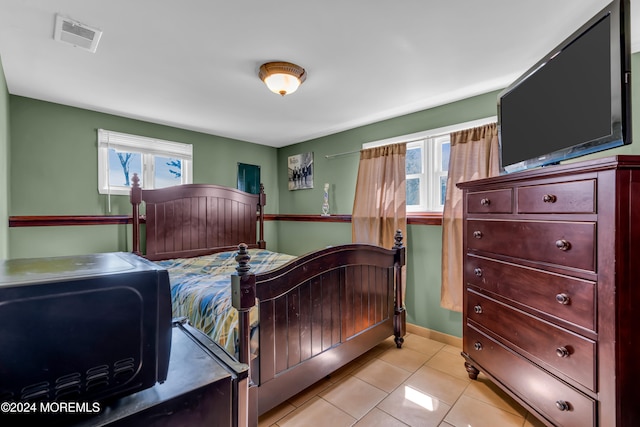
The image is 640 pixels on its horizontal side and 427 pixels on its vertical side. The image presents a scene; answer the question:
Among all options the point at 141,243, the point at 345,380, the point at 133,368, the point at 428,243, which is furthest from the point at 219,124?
the point at 133,368

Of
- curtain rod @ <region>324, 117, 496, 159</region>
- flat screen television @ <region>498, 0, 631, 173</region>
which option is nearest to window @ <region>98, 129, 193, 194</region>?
curtain rod @ <region>324, 117, 496, 159</region>

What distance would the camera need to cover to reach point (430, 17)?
62.0 inches

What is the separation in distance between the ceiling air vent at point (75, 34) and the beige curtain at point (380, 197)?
2.46m

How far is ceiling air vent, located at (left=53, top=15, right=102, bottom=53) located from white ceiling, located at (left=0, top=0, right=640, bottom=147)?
4 centimetres

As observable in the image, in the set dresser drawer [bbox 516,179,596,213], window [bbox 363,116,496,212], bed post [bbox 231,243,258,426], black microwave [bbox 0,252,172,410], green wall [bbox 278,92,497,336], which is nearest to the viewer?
black microwave [bbox 0,252,172,410]

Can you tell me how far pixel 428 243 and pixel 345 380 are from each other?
4.85 ft

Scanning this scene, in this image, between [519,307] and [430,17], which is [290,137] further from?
[519,307]

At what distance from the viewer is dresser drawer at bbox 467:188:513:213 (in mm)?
1652

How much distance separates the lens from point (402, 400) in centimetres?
185

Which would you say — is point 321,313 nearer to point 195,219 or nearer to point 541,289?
point 541,289

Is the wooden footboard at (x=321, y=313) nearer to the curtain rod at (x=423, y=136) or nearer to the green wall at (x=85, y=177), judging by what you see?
the green wall at (x=85, y=177)

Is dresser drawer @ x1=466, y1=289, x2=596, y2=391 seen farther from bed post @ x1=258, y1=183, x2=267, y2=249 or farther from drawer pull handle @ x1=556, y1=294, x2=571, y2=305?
bed post @ x1=258, y1=183, x2=267, y2=249

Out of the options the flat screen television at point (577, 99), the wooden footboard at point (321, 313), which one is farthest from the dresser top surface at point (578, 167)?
the wooden footboard at point (321, 313)

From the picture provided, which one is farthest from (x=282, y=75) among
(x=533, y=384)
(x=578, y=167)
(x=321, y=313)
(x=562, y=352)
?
(x=533, y=384)
